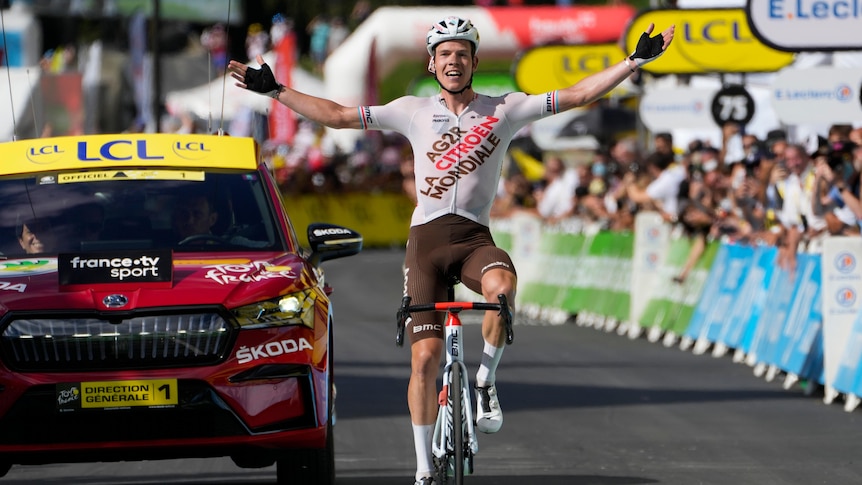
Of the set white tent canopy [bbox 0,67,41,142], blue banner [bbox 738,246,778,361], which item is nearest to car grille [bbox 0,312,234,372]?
blue banner [bbox 738,246,778,361]

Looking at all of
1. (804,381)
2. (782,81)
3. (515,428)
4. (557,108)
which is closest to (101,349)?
(557,108)

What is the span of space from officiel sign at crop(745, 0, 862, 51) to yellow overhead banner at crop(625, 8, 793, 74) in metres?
7.70

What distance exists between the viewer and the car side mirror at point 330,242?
367 inches

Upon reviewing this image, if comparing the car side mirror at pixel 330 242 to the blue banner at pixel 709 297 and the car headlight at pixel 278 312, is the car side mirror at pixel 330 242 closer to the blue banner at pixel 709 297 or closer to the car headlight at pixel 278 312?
the car headlight at pixel 278 312

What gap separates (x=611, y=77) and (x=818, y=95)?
25.5ft

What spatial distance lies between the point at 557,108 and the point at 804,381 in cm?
723

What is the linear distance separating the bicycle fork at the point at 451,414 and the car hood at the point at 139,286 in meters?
0.81

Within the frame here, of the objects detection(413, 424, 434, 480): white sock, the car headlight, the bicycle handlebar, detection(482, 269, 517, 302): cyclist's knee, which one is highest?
detection(482, 269, 517, 302): cyclist's knee

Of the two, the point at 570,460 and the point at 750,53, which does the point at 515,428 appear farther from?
the point at 750,53

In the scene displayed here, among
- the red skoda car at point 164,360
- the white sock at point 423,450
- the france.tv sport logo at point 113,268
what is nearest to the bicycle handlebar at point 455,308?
the white sock at point 423,450

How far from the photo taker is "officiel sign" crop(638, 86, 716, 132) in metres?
23.1

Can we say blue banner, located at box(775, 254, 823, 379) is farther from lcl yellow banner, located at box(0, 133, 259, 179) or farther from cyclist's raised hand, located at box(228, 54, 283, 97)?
cyclist's raised hand, located at box(228, 54, 283, 97)

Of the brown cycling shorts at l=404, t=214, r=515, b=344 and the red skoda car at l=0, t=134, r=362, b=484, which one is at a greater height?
the brown cycling shorts at l=404, t=214, r=515, b=344

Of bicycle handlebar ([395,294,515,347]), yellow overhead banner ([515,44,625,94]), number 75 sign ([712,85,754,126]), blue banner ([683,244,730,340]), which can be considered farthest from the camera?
yellow overhead banner ([515,44,625,94])
